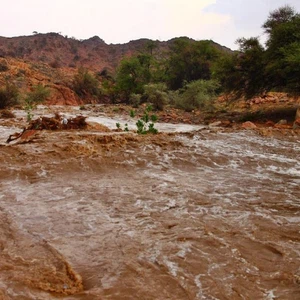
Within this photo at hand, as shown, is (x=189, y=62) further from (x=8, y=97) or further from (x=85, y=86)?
(x=8, y=97)

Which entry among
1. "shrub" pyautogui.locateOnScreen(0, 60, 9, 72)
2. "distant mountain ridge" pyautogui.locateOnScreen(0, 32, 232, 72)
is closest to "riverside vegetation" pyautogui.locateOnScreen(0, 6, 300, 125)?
"shrub" pyautogui.locateOnScreen(0, 60, 9, 72)

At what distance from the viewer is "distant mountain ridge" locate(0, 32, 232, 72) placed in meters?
57.2

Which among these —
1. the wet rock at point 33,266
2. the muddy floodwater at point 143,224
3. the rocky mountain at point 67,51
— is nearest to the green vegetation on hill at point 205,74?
the muddy floodwater at point 143,224

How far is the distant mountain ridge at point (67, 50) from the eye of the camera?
188 ft

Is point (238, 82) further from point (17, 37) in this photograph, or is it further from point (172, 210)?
point (17, 37)

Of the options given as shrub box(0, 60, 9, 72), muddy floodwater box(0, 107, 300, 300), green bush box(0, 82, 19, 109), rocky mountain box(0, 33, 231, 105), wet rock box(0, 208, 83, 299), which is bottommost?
wet rock box(0, 208, 83, 299)

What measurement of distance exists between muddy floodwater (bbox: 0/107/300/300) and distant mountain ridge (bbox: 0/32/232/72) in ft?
170

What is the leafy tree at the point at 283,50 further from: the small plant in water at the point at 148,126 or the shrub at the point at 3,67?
the shrub at the point at 3,67

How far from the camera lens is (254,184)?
14.8 ft

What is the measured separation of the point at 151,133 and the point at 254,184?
3.59 m

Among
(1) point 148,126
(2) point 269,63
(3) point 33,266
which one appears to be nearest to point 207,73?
(2) point 269,63

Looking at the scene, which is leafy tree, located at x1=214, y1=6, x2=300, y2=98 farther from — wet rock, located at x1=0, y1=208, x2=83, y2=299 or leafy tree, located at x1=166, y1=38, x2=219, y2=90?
leafy tree, located at x1=166, y1=38, x2=219, y2=90

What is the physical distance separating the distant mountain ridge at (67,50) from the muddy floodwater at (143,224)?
5185 centimetres

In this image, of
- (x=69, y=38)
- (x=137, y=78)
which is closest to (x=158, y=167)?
(x=137, y=78)
